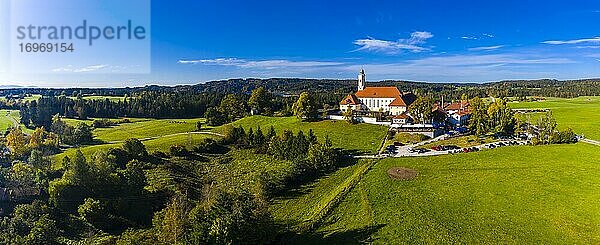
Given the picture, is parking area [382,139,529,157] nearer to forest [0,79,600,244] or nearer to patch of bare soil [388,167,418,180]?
forest [0,79,600,244]

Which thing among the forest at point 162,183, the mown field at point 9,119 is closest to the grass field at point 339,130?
the forest at point 162,183

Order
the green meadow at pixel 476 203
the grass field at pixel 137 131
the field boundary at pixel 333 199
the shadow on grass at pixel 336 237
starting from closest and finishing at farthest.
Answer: the shadow on grass at pixel 336 237 < the green meadow at pixel 476 203 < the field boundary at pixel 333 199 < the grass field at pixel 137 131

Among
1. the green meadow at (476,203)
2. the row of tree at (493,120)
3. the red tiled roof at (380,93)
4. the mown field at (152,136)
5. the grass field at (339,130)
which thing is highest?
the red tiled roof at (380,93)

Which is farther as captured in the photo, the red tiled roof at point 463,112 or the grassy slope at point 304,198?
the red tiled roof at point 463,112

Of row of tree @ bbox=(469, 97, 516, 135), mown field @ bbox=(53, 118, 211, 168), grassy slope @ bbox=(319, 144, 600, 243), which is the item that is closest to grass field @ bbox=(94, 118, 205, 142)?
mown field @ bbox=(53, 118, 211, 168)

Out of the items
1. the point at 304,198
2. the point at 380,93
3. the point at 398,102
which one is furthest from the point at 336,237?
the point at 380,93

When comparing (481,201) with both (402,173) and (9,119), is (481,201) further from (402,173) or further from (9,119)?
(9,119)

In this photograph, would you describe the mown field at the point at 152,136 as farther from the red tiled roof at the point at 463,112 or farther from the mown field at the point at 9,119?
the red tiled roof at the point at 463,112

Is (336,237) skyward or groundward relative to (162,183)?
groundward
